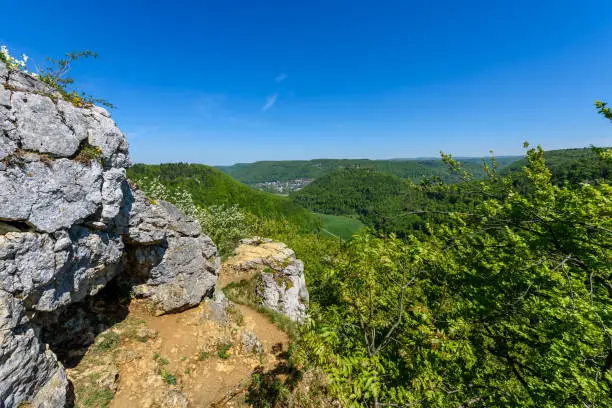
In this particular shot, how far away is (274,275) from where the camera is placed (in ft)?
71.6

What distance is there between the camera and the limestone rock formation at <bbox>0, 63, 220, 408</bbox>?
696cm

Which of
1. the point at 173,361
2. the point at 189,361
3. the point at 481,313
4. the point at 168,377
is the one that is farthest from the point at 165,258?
the point at 481,313

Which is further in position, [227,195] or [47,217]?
[227,195]

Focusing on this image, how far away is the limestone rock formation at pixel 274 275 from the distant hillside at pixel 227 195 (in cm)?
10815

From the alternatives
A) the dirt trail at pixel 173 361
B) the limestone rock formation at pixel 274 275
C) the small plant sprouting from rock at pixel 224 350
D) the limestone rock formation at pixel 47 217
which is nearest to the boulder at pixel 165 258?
the dirt trail at pixel 173 361

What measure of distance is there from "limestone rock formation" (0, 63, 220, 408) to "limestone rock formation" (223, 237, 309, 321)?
37.6ft

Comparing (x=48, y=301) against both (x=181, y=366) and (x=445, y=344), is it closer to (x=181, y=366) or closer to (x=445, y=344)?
(x=181, y=366)

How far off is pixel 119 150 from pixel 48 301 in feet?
18.6

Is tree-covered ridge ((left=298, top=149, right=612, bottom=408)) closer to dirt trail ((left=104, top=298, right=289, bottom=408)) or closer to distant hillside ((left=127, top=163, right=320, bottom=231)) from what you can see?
dirt trail ((left=104, top=298, right=289, bottom=408))

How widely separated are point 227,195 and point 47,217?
145 metres

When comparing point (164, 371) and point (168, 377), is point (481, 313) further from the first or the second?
point (164, 371)

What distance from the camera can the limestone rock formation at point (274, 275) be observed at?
2047 cm

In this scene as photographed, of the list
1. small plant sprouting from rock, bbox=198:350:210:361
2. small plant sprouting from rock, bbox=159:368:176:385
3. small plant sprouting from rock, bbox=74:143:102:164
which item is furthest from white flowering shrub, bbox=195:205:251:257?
small plant sprouting from rock, bbox=74:143:102:164

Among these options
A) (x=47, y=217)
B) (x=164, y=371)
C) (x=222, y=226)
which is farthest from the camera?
(x=222, y=226)
